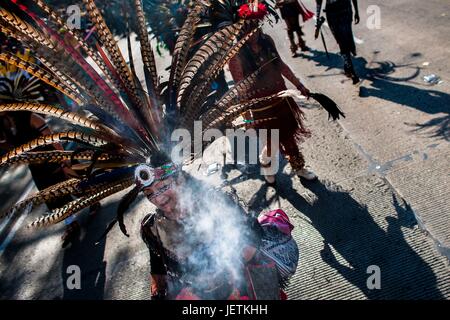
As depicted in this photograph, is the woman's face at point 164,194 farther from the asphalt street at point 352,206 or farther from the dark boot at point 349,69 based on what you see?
the dark boot at point 349,69

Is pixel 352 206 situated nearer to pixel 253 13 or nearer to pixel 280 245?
pixel 280 245

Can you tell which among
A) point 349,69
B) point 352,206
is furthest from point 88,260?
point 349,69

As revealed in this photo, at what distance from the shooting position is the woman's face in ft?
7.30

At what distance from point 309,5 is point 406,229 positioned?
10.1m

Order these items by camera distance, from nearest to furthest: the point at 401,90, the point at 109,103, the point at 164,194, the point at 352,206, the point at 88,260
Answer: the point at 109,103 < the point at 164,194 < the point at 352,206 < the point at 88,260 < the point at 401,90

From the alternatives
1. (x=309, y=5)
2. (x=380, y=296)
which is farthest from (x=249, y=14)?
(x=309, y=5)

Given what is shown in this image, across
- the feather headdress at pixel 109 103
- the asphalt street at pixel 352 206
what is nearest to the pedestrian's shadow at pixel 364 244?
the asphalt street at pixel 352 206

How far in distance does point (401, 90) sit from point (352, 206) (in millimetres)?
2816

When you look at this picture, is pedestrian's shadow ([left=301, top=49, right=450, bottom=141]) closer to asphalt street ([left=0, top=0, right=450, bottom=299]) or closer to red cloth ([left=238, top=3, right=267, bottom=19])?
asphalt street ([left=0, top=0, right=450, bottom=299])

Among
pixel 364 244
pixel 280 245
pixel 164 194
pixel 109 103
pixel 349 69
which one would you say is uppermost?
pixel 109 103

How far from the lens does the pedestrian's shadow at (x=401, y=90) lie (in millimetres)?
4781

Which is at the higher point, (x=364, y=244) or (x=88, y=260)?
(x=88, y=260)

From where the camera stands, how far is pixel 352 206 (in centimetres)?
403

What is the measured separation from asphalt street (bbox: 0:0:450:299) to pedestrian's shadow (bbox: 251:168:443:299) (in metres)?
0.01
